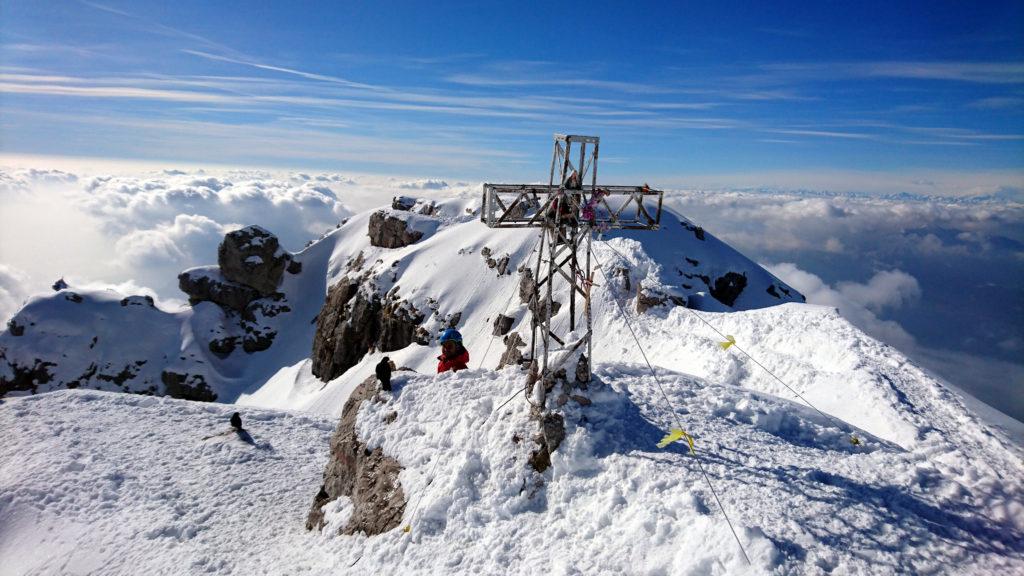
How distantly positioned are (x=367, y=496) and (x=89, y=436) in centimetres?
1458

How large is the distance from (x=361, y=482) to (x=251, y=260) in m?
75.2

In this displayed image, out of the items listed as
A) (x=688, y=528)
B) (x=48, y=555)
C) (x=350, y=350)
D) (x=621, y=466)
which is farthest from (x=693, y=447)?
(x=350, y=350)

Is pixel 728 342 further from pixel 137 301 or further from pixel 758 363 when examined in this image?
pixel 137 301

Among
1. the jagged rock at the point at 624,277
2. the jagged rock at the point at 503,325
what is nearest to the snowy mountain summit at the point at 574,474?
the jagged rock at the point at 624,277

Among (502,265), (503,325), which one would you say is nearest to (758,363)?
(503,325)

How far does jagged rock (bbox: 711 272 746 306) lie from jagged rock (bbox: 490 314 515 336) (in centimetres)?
1934

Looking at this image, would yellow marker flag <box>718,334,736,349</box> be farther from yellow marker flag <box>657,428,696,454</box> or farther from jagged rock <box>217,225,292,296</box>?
jagged rock <box>217,225,292,296</box>

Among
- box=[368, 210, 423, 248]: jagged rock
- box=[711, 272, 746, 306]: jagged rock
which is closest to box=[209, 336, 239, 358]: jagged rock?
box=[368, 210, 423, 248]: jagged rock

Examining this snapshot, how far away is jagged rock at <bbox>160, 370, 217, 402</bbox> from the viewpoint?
6531 centimetres

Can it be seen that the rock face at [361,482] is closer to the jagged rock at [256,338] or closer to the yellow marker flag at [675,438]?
the yellow marker flag at [675,438]

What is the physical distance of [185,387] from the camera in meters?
65.7

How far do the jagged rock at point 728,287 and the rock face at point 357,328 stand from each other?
1196 inches

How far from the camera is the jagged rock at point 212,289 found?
76.9 m

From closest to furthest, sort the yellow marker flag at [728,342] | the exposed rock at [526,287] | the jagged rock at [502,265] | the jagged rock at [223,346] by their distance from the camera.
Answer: the yellow marker flag at [728,342] → the exposed rock at [526,287] → the jagged rock at [502,265] → the jagged rock at [223,346]
